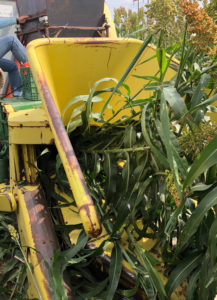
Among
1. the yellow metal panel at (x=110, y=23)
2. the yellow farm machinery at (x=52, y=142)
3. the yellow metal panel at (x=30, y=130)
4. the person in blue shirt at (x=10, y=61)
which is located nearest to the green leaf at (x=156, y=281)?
the yellow farm machinery at (x=52, y=142)

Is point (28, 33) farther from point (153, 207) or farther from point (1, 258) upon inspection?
point (153, 207)

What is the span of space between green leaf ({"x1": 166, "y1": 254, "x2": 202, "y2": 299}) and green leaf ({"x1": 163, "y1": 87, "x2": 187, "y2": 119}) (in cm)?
46

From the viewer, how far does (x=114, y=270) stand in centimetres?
98

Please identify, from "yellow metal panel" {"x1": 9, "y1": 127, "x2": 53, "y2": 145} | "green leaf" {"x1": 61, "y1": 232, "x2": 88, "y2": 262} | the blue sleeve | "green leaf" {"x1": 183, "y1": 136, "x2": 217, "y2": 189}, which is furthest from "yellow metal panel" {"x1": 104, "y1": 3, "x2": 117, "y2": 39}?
"green leaf" {"x1": 183, "y1": 136, "x2": 217, "y2": 189}

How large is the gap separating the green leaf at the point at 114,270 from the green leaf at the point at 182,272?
17 centimetres

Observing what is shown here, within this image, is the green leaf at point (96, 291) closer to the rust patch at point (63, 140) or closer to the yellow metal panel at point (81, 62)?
the rust patch at point (63, 140)

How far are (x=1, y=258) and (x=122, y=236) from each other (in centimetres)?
67

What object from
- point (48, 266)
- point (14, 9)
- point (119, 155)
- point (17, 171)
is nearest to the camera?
point (48, 266)

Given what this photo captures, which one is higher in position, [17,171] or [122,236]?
[17,171]

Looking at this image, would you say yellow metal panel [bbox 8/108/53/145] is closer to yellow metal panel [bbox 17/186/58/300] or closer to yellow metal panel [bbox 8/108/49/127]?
yellow metal panel [bbox 8/108/49/127]

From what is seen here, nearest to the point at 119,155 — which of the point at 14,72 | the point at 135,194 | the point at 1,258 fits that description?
the point at 135,194

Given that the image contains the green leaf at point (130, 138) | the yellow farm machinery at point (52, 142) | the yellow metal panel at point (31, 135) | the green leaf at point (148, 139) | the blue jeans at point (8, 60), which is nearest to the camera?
the green leaf at point (148, 139)

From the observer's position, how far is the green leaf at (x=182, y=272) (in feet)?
2.96

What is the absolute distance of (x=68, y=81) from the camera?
147 cm
